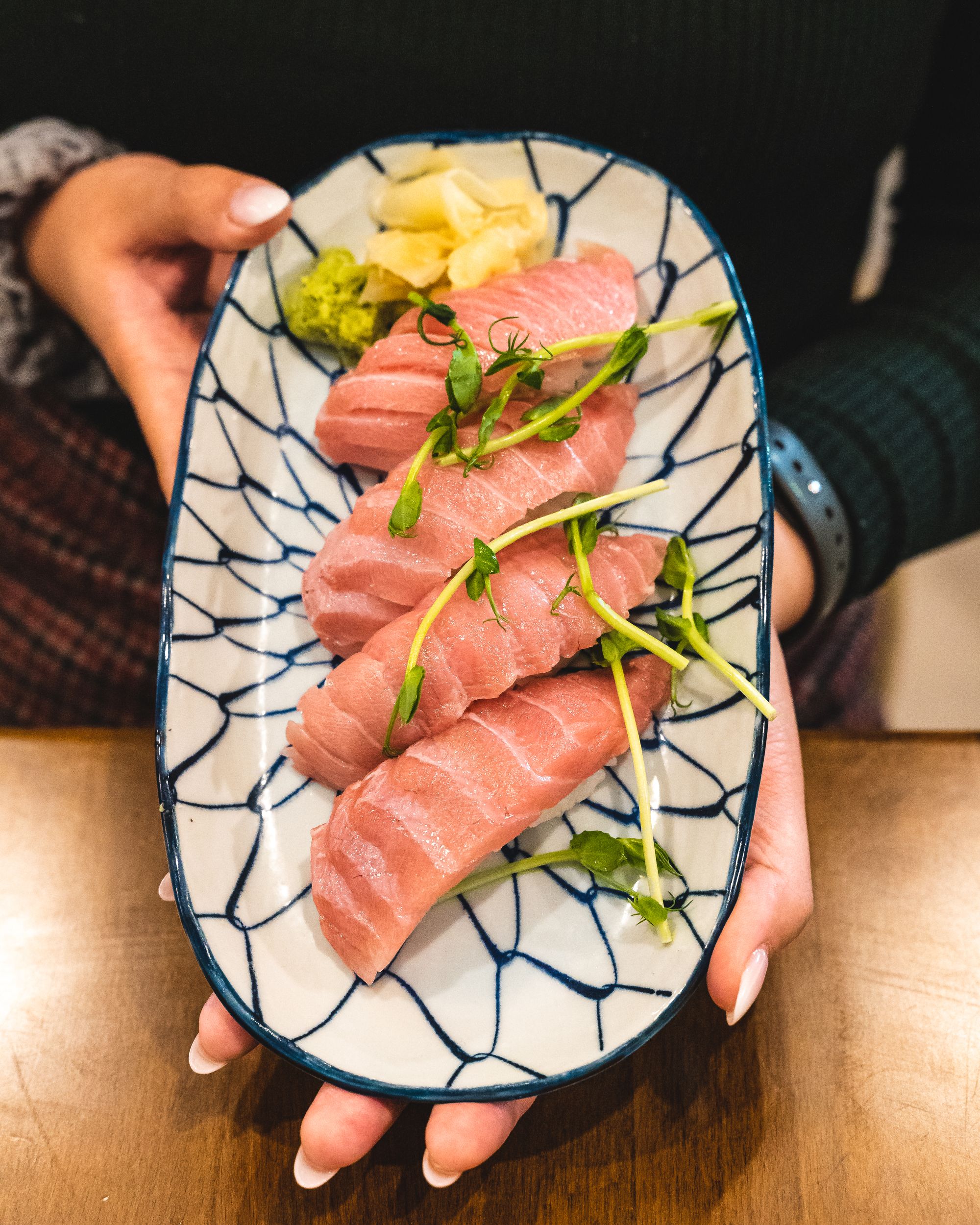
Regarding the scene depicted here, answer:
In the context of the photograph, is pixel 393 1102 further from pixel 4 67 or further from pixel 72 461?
pixel 4 67

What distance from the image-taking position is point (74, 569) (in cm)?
182

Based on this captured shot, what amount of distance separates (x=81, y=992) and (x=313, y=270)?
125cm

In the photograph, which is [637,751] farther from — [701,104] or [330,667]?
[701,104]

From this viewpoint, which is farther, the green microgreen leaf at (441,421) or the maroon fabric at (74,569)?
the maroon fabric at (74,569)

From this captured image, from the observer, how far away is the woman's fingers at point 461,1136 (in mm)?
951

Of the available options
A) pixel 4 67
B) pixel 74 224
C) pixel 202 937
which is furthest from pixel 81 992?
pixel 4 67

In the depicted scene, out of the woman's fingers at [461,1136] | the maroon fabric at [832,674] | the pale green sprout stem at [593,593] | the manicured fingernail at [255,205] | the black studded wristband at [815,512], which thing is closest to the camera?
the woman's fingers at [461,1136]

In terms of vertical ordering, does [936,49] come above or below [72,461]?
above

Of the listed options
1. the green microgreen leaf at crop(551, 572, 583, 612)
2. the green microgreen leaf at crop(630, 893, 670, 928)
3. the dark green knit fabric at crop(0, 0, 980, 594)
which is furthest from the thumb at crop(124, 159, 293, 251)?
the green microgreen leaf at crop(630, 893, 670, 928)

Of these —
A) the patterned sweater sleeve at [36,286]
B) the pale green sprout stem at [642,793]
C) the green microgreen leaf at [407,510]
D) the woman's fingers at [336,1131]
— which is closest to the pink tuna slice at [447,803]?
the pale green sprout stem at [642,793]

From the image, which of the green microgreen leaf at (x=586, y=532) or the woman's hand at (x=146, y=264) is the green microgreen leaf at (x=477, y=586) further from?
the woman's hand at (x=146, y=264)

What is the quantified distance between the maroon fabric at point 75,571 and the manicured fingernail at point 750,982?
1375 mm

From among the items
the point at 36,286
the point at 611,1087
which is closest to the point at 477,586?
the point at 611,1087

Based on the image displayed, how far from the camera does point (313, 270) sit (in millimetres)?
1510
